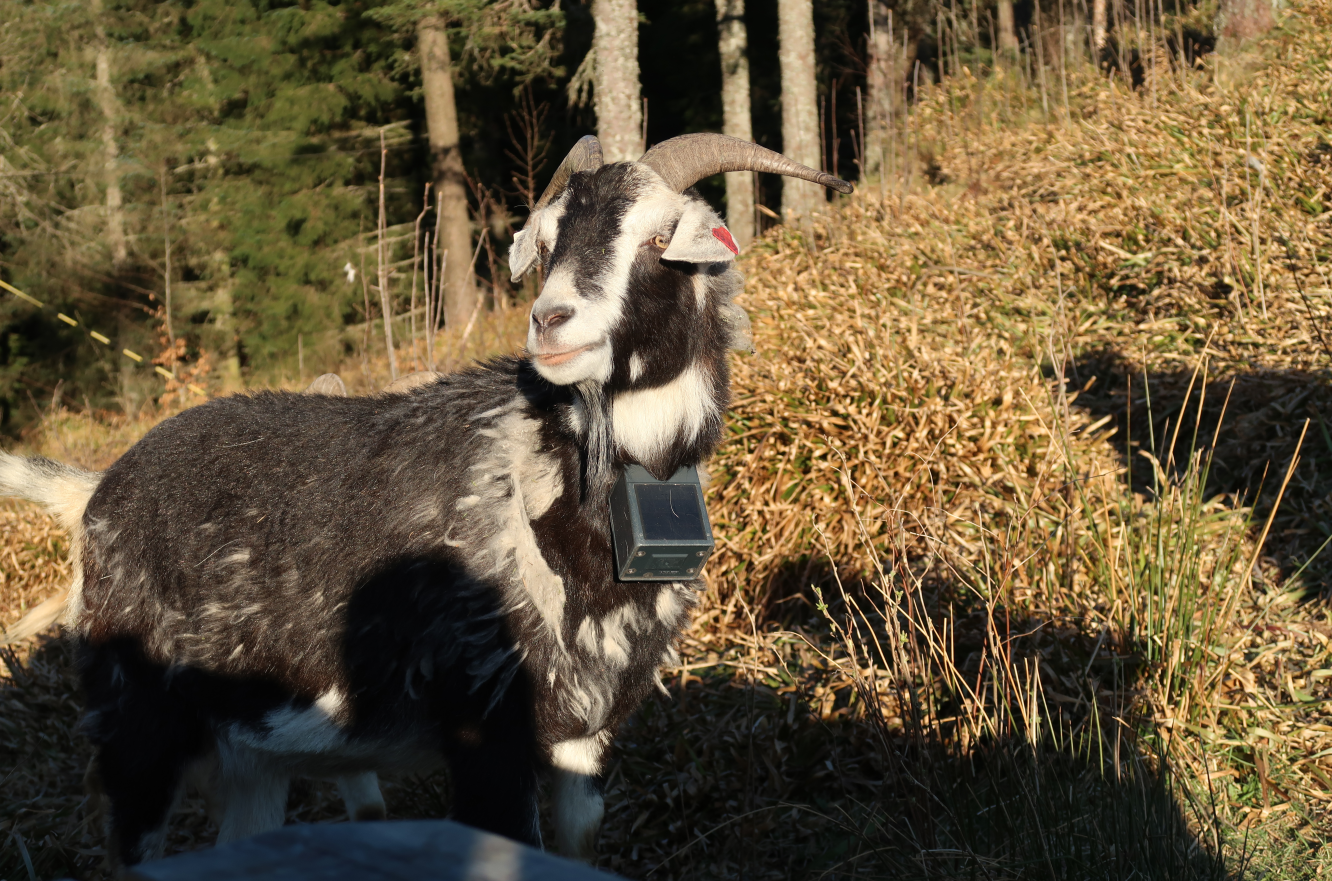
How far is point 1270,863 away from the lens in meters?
3.14

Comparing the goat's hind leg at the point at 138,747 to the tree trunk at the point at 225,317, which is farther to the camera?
the tree trunk at the point at 225,317

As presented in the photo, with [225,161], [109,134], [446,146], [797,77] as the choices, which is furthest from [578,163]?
[109,134]

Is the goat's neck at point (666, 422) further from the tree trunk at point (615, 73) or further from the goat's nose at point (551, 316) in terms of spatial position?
the tree trunk at point (615, 73)

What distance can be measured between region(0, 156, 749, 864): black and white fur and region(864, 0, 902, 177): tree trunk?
767 centimetres

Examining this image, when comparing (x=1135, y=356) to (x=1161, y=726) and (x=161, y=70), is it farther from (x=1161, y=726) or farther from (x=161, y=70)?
(x=161, y=70)

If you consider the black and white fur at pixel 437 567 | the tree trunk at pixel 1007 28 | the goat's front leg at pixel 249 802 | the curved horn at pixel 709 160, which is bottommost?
the goat's front leg at pixel 249 802

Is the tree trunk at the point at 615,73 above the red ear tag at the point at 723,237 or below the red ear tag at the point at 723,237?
above

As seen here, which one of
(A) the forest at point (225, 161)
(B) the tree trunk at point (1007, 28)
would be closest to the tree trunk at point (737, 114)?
(B) the tree trunk at point (1007, 28)

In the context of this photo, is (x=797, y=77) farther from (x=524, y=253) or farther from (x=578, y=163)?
(x=524, y=253)

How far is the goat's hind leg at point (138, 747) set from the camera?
338 centimetres

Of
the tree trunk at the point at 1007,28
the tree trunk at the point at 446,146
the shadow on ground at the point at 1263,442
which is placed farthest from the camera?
the tree trunk at the point at 446,146

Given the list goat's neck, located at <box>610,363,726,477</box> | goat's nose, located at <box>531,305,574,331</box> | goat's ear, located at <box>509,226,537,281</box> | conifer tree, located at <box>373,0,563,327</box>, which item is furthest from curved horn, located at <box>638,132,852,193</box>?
conifer tree, located at <box>373,0,563,327</box>

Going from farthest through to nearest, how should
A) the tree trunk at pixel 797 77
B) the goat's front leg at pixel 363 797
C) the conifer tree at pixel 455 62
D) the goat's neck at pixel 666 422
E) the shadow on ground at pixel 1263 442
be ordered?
the conifer tree at pixel 455 62 < the tree trunk at pixel 797 77 < the shadow on ground at pixel 1263 442 < the goat's front leg at pixel 363 797 < the goat's neck at pixel 666 422

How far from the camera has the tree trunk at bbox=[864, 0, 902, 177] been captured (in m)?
11.1
